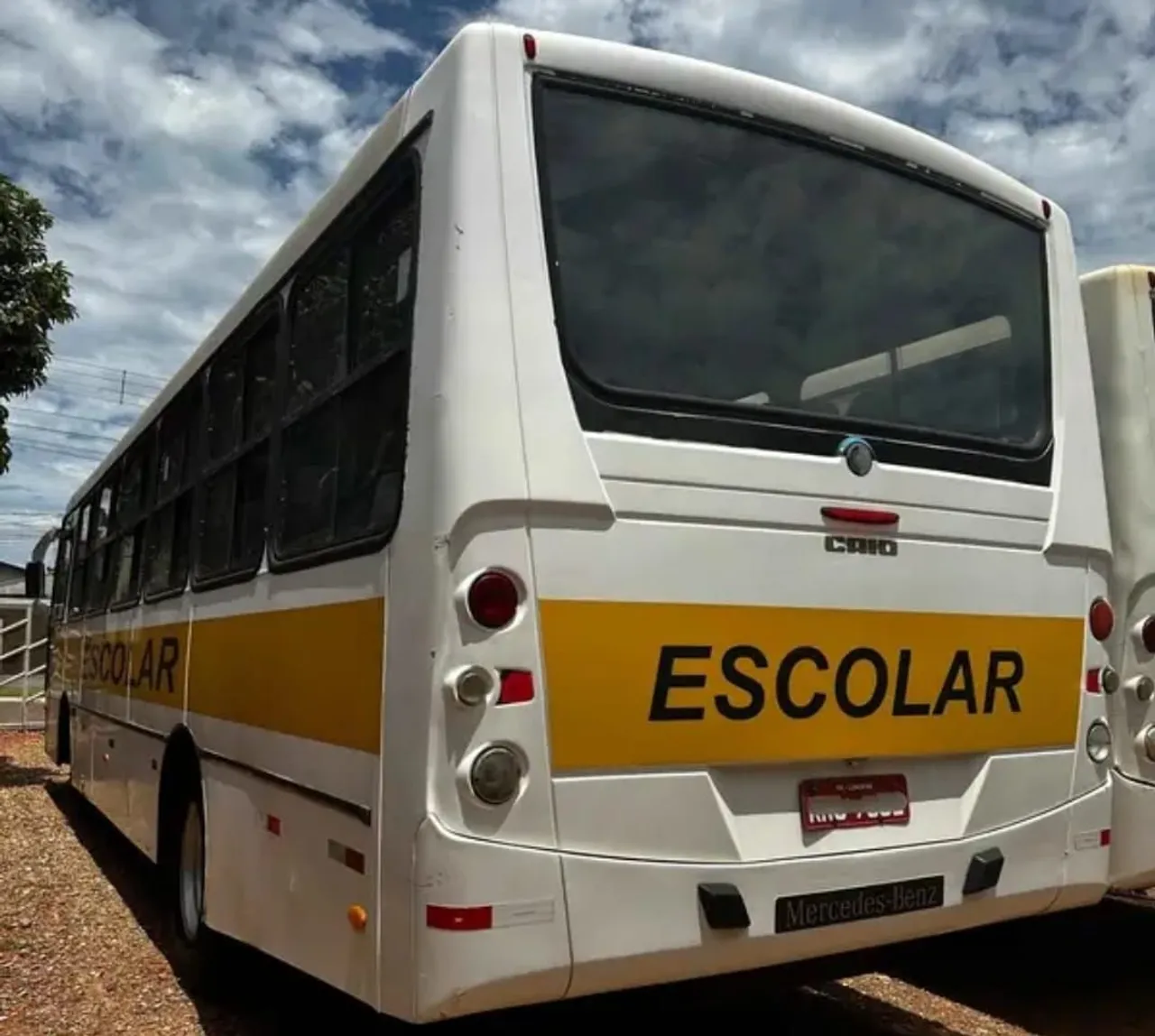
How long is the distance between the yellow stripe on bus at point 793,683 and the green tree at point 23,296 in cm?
1012

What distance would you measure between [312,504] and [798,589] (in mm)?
1595

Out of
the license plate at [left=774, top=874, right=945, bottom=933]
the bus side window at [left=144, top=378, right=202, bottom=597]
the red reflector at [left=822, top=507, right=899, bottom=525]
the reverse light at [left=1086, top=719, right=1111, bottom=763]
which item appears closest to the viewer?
the license plate at [left=774, top=874, right=945, bottom=933]

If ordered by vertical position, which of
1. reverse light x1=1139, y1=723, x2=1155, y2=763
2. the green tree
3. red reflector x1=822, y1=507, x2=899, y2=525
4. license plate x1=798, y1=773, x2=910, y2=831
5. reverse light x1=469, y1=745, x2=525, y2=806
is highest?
the green tree

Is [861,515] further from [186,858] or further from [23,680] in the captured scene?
[23,680]

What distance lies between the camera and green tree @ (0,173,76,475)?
1177 cm

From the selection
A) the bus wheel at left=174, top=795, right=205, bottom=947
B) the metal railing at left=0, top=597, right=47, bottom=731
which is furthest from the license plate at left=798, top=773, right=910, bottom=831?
the metal railing at left=0, top=597, right=47, bottom=731

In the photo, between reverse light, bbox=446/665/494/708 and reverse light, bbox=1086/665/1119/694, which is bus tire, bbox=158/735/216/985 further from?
reverse light, bbox=1086/665/1119/694

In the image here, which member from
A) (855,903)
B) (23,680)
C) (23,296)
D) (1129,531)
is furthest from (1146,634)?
(23,680)

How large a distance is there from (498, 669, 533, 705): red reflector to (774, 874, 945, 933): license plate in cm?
93

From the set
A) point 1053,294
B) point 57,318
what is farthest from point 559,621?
point 57,318

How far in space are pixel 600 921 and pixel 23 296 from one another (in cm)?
1062

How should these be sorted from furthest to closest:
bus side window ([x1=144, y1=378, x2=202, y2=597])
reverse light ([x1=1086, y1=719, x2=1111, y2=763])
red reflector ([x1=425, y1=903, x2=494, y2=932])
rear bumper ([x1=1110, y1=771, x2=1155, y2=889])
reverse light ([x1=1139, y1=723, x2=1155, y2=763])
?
1. bus side window ([x1=144, y1=378, x2=202, y2=597])
2. reverse light ([x1=1139, y1=723, x2=1155, y2=763])
3. rear bumper ([x1=1110, y1=771, x2=1155, y2=889])
4. reverse light ([x1=1086, y1=719, x2=1111, y2=763])
5. red reflector ([x1=425, y1=903, x2=494, y2=932])

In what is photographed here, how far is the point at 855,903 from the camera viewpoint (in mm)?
3551

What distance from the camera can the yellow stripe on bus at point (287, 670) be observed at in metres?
3.49
